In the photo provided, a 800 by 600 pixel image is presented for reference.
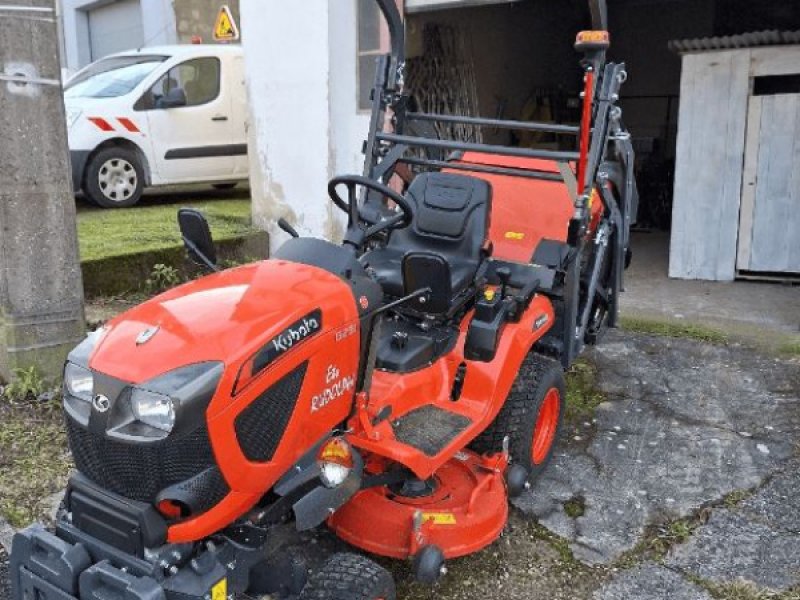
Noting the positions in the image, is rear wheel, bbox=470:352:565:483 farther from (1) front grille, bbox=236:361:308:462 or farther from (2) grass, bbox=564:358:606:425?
(1) front grille, bbox=236:361:308:462

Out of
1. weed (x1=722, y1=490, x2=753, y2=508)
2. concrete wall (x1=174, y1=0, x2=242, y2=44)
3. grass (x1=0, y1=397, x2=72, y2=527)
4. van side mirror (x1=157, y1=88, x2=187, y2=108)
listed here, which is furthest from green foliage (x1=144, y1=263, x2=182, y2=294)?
concrete wall (x1=174, y1=0, x2=242, y2=44)

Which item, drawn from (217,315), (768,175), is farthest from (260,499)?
(768,175)

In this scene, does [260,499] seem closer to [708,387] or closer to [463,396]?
[463,396]

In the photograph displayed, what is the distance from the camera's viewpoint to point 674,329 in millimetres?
5898

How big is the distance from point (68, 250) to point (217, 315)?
2.37 m

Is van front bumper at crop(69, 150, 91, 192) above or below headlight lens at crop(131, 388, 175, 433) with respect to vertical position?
above

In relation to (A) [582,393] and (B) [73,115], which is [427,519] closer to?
(A) [582,393]

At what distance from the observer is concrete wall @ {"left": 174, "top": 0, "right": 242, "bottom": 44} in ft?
43.0

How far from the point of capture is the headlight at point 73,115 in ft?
25.6

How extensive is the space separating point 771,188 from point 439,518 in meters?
5.48

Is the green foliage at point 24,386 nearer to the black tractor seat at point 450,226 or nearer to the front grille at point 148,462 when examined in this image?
the black tractor seat at point 450,226

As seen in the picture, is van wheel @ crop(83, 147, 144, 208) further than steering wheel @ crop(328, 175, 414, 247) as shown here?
Yes

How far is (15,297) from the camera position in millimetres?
4230

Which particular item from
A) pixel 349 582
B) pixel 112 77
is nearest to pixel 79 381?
pixel 349 582
